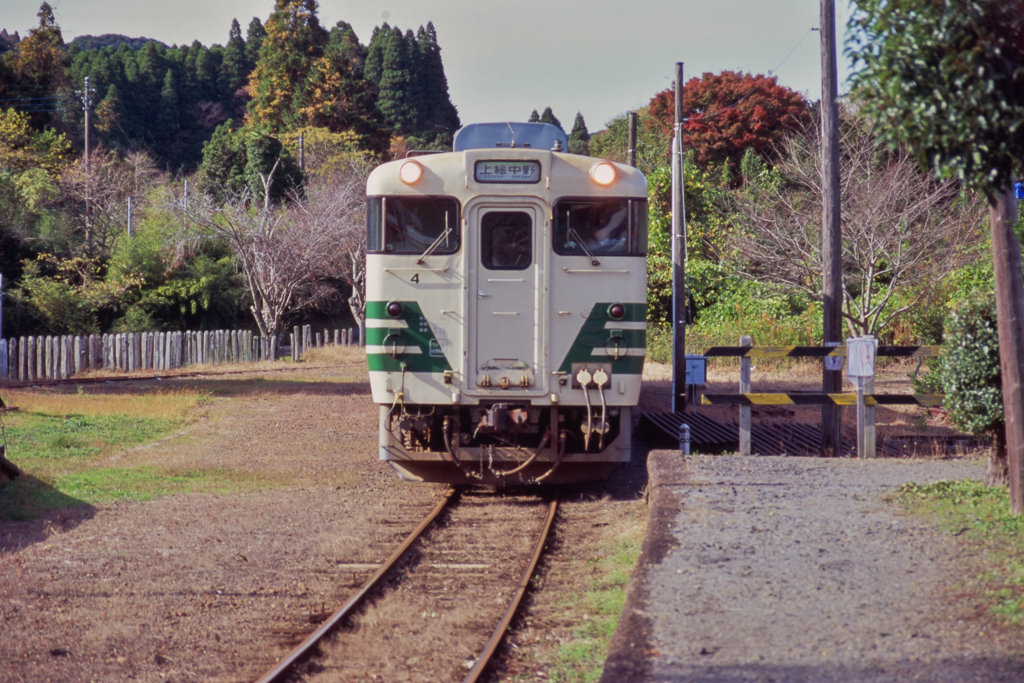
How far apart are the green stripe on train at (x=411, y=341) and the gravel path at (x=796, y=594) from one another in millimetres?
2476

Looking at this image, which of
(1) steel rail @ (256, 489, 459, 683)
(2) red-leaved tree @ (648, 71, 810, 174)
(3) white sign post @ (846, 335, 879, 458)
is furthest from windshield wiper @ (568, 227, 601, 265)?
(2) red-leaved tree @ (648, 71, 810, 174)

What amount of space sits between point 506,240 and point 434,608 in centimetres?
421

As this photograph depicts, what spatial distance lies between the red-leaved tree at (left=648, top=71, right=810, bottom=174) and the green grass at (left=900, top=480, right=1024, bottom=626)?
114ft

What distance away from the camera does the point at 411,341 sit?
9.87 m

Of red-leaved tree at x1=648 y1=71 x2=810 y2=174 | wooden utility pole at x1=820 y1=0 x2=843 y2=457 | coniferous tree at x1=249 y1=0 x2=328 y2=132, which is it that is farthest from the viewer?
coniferous tree at x1=249 y1=0 x2=328 y2=132

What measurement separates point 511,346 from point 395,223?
165cm

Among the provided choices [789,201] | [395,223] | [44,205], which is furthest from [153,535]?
[44,205]

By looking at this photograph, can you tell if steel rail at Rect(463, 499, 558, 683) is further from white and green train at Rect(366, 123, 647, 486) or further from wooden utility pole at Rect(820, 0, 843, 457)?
wooden utility pole at Rect(820, 0, 843, 457)

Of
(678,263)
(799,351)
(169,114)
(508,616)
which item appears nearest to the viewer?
(508,616)

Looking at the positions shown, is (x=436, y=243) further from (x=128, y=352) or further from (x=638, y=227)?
(x=128, y=352)

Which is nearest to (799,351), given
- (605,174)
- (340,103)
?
(605,174)

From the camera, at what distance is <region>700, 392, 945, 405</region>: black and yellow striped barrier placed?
1053 cm

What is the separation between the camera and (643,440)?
15555 mm

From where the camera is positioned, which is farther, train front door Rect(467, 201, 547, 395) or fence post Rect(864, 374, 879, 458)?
fence post Rect(864, 374, 879, 458)
